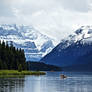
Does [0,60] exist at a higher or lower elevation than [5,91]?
higher

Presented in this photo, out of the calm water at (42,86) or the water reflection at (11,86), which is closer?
the water reflection at (11,86)

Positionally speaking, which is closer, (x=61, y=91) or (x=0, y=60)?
(x=61, y=91)

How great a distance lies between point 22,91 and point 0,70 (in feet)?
341

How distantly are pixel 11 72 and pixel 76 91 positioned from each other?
100 meters

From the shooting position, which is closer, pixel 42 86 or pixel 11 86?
pixel 11 86

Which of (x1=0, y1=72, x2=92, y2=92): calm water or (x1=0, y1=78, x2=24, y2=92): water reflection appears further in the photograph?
(x1=0, y1=72, x2=92, y2=92): calm water

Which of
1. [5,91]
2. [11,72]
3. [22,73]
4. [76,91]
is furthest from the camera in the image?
[22,73]

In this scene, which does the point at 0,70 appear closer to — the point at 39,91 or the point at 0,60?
the point at 0,60

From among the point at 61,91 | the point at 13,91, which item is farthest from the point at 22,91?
the point at 61,91

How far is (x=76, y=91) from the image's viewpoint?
8944cm

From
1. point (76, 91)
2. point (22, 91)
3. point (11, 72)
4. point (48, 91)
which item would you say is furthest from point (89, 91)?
point (11, 72)

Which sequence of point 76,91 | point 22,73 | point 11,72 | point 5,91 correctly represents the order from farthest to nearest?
point 22,73
point 11,72
point 76,91
point 5,91

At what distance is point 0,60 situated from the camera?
194 meters

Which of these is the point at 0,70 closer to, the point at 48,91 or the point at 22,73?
the point at 22,73
